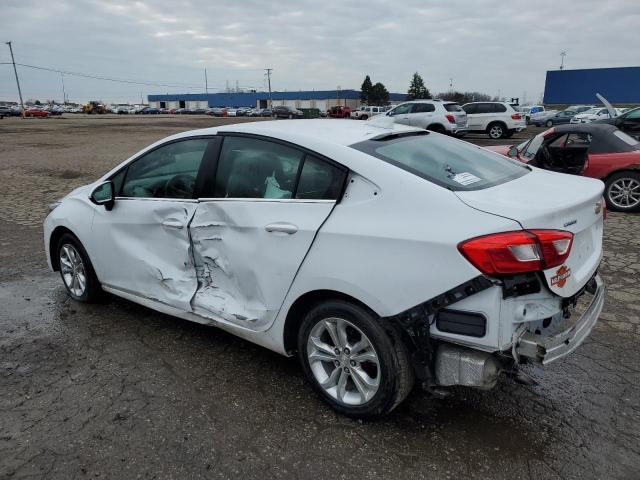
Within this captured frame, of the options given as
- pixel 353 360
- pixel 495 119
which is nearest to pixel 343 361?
pixel 353 360

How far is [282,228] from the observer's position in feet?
9.35

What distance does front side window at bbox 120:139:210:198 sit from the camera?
3.53 metres

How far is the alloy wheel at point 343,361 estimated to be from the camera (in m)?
2.69

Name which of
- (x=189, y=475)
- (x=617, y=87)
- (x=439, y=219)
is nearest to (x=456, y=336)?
(x=439, y=219)

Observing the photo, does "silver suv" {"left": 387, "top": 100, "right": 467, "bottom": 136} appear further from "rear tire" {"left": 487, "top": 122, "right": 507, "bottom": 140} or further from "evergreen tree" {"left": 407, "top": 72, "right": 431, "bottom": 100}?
"evergreen tree" {"left": 407, "top": 72, "right": 431, "bottom": 100}

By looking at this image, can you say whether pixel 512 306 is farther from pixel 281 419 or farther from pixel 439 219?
pixel 281 419

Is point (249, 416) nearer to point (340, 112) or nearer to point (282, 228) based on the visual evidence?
point (282, 228)

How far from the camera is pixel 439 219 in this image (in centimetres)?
238

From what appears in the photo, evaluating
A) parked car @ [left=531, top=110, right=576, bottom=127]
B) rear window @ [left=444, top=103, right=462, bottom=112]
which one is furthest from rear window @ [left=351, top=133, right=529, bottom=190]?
parked car @ [left=531, top=110, right=576, bottom=127]

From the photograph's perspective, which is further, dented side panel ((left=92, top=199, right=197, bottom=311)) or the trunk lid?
dented side panel ((left=92, top=199, right=197, bottom=311))

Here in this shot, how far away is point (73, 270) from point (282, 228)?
104 inches

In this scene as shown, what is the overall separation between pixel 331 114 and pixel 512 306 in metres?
54.5

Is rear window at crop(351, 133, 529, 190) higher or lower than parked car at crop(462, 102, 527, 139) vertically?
higher

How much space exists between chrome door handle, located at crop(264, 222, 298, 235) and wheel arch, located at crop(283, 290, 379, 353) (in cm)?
36
